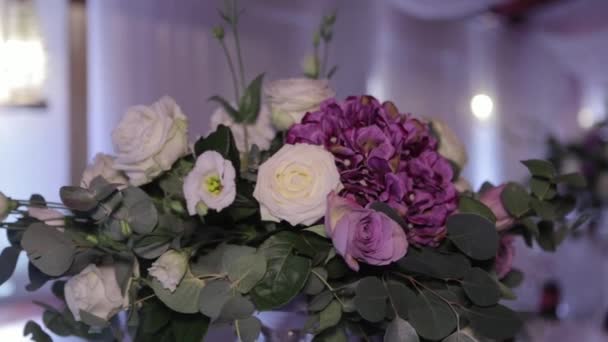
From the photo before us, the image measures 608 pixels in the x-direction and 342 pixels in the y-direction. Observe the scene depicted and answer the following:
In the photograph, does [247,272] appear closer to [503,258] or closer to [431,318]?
[431,318]

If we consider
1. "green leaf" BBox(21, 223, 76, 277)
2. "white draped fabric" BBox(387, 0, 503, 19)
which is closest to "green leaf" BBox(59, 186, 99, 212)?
"green leaf" BBox(21, 223, 76, 277)

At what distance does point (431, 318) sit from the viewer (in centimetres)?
50

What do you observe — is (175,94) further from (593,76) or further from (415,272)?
(593,76)

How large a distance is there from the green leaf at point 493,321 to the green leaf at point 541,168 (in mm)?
142

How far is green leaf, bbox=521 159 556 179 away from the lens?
563 mm

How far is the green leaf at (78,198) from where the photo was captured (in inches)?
18.3

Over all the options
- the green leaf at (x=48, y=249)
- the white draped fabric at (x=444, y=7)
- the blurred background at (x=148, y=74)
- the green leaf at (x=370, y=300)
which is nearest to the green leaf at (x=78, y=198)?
the green leaf at (x=48, y=249)

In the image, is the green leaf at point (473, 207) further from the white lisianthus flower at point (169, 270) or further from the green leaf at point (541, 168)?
the white lisianthus flower at point (169, 270)

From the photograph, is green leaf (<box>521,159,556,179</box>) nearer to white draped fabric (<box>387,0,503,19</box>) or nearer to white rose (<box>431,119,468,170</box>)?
white rose (<box>431,119,468,170</box>)

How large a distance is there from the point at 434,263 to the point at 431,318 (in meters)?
0.05

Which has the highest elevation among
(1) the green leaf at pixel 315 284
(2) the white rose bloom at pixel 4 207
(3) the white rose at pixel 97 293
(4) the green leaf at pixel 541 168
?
(4) the green leaf at pixel 541 168

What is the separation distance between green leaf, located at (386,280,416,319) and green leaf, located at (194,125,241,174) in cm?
17

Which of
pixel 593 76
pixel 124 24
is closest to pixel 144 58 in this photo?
pixel 124 24

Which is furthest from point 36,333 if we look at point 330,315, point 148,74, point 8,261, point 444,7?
point 444,7
